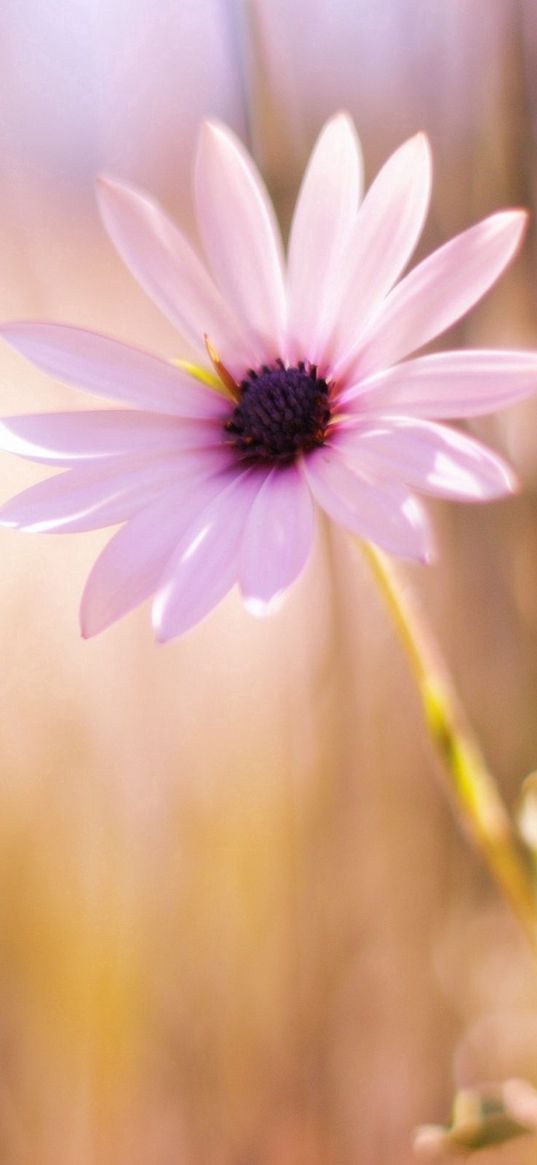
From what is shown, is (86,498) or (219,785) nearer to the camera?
(86,498)

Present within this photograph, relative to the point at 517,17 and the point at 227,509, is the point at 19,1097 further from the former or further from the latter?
the point at 517,17

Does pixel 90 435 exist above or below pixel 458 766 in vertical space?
above

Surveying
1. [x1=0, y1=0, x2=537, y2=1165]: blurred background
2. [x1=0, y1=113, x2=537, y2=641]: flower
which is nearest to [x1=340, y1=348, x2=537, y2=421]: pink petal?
[x1=0, y1=113, x2=537, y2=641]: flower

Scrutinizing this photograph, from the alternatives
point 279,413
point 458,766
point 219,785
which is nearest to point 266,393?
point 279,413

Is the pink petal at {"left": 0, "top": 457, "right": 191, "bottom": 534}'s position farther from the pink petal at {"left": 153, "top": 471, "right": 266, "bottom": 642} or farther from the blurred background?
the blurred background

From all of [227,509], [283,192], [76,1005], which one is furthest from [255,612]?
[76,1005]

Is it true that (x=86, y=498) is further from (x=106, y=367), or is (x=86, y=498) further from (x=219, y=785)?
(x=219, y=785)

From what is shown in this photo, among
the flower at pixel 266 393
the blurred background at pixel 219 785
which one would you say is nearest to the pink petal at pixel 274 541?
the flower at pixel 266 393

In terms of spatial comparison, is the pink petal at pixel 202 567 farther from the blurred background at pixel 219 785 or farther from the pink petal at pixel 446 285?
the blurred background at pixel 219 785
